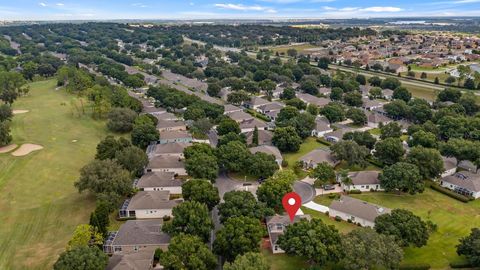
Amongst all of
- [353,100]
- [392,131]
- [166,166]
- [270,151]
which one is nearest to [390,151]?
[392,131]

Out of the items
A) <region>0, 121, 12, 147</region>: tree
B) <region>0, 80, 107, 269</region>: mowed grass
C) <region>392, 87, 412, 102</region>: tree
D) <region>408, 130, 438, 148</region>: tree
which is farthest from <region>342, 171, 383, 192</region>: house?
<region>0, 121, 12, 147</region>: tree

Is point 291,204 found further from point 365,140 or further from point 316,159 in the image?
point 365,140

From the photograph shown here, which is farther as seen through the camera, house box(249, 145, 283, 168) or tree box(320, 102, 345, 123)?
tree box(320, 102, 345, 123)

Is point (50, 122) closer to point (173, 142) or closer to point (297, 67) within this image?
point (173, 142)

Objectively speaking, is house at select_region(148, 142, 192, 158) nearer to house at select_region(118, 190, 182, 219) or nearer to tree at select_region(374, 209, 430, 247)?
house at select_region(118, 190, 182, 219)

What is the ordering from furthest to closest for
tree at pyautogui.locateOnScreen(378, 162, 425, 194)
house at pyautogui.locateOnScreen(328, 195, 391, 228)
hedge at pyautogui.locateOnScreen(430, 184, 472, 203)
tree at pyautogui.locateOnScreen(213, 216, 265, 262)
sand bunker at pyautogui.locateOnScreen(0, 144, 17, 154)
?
sand bunker at pyautogui.locateOnScreen(0, 144, 17, 154), hedge at pyautogui.locateOnScreen(430, 184, 472, 203), tree at pyautogui.locateOnScreen(378, 162, 425, 194), house at pyautogui.locateOnScreen(328, 195, 391, 228), tree at pyautogui.locateOnScreen(213, 216, 265, 262)

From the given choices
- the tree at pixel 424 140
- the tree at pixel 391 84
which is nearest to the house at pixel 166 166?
the tree at pixel 424 140
